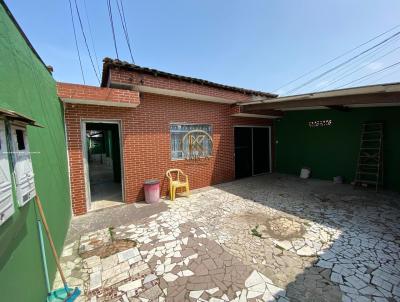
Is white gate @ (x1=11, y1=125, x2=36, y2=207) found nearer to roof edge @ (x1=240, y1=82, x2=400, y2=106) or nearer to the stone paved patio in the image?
the stone paved patio

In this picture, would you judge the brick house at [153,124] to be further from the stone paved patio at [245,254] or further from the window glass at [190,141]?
the stone paved patio at [245,254]

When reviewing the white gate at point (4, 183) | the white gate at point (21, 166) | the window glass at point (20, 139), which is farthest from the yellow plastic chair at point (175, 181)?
the white gate at point (4, 183)

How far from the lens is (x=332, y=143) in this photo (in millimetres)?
7008

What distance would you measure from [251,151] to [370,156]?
12.7 feet

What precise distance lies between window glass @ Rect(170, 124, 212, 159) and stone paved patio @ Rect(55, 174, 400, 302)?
1.84 m

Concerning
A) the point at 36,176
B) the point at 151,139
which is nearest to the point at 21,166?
the point at 36,176

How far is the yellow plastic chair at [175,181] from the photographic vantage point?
17.5 feet

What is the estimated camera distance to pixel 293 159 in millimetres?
8195

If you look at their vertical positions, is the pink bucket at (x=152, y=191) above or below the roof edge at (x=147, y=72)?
below

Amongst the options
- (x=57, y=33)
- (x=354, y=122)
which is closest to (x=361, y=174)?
(x=354, y=122)

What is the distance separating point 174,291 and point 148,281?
1.27ft

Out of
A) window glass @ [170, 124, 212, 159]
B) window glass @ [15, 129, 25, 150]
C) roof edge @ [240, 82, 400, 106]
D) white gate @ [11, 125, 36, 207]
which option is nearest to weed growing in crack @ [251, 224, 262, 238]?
window glass @ [170, 124, 212, 159]

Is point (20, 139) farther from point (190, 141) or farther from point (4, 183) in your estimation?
point (190, 141)

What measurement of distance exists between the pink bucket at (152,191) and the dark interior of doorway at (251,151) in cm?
370
